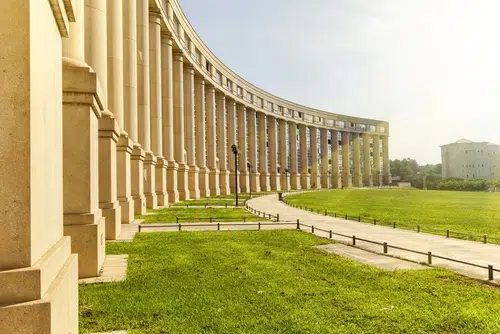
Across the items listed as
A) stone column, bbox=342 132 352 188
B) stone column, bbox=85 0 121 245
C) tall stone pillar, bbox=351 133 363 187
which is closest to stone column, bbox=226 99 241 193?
stone column, bbox=342 132 352 188

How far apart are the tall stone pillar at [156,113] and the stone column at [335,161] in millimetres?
108173

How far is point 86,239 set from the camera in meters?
12.1

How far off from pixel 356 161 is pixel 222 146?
81.0 m

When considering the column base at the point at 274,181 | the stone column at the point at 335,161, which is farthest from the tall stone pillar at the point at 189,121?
the stone column at the point at 335,161

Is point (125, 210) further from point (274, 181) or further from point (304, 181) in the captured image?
point (304, 181)

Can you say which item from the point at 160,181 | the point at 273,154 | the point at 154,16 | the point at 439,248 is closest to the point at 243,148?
the point at 273,154

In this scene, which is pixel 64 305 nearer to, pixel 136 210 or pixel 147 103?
pixel 136 210

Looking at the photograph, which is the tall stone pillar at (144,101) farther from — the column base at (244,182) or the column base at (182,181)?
the column base at (244,182)

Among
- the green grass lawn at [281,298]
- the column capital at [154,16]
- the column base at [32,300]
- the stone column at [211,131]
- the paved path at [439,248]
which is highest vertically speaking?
the column capital at [154,16]

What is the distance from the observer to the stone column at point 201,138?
239ft

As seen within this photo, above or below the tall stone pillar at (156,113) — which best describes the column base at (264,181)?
below

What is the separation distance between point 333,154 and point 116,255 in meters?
140

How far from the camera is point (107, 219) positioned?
1978 centimetres

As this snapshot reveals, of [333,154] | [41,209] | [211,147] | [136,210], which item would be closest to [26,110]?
[41,209]
